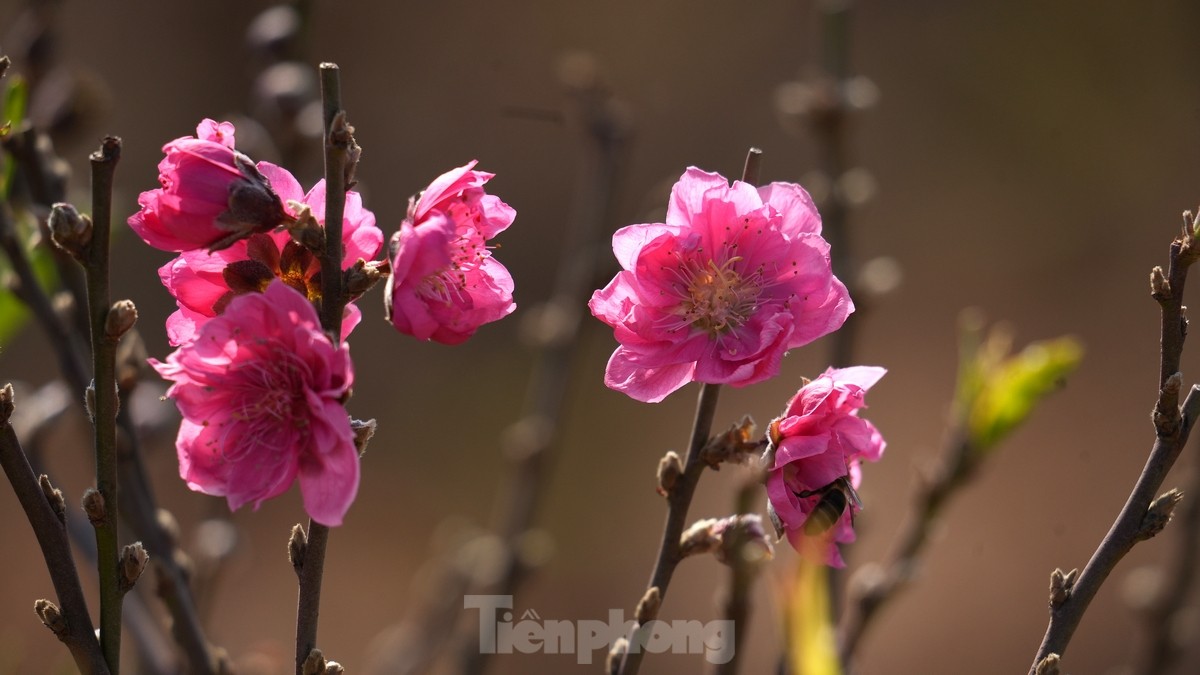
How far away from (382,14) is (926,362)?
283 centimetres

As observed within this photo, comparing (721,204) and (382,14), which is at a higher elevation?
(382,14)

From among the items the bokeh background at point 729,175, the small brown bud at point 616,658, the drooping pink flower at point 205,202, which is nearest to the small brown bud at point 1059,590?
the small brown bud at point 616,658

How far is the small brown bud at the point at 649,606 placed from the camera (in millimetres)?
950

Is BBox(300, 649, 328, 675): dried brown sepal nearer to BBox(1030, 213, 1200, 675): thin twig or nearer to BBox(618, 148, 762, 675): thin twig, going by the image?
BBox(618, 148, 762, 675): thin twig

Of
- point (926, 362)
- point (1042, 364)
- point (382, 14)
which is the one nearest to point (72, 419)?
Result: point (1042, 364)

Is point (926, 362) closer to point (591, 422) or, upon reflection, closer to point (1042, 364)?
point (591, 422)

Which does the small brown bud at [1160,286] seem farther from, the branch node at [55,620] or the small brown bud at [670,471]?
the branch node at [55,620]

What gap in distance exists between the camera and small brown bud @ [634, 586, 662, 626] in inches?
37.4

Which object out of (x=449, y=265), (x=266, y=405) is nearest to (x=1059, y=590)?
(x=449, y=265)

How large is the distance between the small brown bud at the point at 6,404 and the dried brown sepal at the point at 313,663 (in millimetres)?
302

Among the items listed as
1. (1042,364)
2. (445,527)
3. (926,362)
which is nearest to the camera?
(1042,364)

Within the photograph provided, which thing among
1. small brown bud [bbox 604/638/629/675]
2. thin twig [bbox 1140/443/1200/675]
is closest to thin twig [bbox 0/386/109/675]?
small brown bud [bbox 604/638/629/675]

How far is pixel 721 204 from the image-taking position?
105 cm

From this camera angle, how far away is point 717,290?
1108 mm
